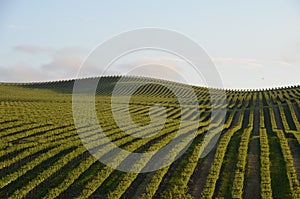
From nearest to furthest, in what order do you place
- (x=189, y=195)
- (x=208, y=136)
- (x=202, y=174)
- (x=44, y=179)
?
(x=189, y=195), (x=44, y=179), (x=202, y=174), (x=208, y=136)

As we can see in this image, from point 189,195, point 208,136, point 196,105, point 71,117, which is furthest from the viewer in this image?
point 196,105

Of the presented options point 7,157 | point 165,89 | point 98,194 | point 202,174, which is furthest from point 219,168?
point 165,89

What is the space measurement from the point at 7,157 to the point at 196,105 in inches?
1870

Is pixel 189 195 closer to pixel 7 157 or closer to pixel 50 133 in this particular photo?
pixel 7 157

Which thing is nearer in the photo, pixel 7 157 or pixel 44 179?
pixel 44 179

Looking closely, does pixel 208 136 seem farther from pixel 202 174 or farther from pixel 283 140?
pixel 202 174

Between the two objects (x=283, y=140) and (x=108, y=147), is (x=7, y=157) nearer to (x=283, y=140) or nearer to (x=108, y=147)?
(x=108, y=147)

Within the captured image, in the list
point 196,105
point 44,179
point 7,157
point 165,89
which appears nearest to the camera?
point 44,179

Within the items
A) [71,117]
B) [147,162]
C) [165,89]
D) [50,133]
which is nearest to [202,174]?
[147,162]

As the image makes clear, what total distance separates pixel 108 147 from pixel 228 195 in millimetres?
11038

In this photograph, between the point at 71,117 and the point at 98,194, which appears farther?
the point at 71,117

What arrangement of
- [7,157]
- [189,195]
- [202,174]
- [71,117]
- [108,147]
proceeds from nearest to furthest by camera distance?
[189,195] → [202,174] → [7,157] → [108,147] → [71,117]

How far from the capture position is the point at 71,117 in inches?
1641

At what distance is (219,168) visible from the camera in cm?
2341
